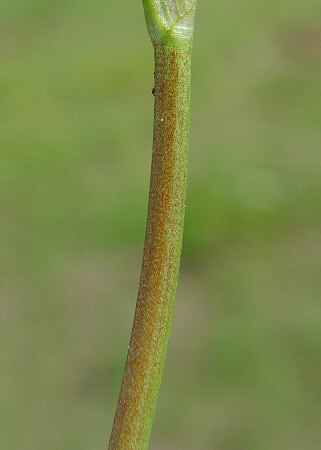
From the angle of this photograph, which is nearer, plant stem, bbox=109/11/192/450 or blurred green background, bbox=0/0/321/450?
plant stem, bbox=109/11/192/450

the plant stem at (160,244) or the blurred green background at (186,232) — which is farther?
the blurred green background at (186,232)

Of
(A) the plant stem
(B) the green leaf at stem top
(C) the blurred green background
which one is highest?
(C) the blurred green background

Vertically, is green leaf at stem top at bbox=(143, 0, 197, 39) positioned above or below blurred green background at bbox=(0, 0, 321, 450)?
below

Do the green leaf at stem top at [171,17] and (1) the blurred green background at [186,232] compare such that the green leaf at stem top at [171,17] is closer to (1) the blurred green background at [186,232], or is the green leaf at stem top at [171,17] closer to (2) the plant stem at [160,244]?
(2) the plant stem at [160,244]

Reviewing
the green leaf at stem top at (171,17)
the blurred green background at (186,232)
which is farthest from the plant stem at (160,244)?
the blurred green background at (186,232)

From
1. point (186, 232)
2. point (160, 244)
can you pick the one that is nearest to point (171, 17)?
point (160, 244)

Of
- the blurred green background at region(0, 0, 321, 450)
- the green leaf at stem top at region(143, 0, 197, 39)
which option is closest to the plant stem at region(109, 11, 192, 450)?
the green leaf at stem top at region(143, 0, 197, 39)

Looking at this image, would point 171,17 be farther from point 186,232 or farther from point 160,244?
point 186,232

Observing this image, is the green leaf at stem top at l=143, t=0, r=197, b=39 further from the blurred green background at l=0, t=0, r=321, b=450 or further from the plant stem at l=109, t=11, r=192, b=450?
the blurred green background at l=0, t=0, r=321, b=450
